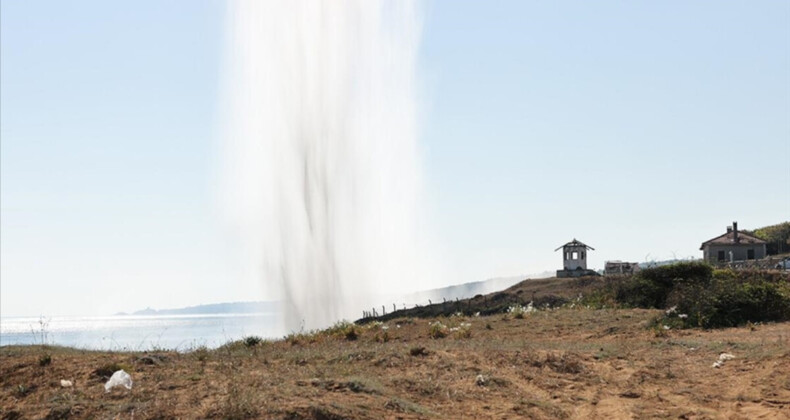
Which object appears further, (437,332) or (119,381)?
(437,332)

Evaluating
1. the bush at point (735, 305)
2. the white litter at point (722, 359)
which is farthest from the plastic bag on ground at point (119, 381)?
the bush at point (735, 305)

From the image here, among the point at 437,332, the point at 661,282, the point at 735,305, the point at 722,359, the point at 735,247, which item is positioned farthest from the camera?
the point at 735,247

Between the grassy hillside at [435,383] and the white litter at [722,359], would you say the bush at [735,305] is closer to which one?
the grassy hillside at [435,383]

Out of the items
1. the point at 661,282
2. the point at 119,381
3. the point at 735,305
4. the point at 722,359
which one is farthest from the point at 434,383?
the point at 661,282

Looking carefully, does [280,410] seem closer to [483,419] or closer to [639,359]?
[483,419]

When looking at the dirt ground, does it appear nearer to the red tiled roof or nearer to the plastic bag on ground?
the plastic bag on ground

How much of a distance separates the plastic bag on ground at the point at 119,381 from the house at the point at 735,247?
64.6 metres

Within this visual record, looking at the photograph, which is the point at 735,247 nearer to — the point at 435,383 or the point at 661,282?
the point at 661,282

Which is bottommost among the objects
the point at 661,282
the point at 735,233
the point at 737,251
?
the point at 661,282

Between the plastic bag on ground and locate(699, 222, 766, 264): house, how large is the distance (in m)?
64.6

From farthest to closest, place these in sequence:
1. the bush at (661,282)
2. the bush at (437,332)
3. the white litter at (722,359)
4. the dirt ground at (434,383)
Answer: the bush at (661,282), the bush at (437,332), the white litter at (722,359), the dirt ground at (434,383)

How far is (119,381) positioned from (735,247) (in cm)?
6686

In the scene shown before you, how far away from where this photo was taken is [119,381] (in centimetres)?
1491

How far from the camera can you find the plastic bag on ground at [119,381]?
14679mm
